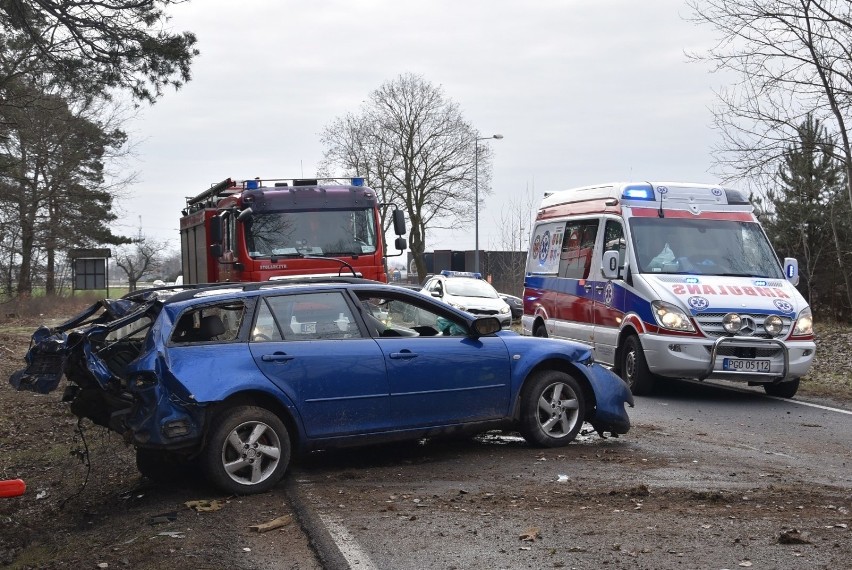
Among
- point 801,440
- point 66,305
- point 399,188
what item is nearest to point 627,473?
point 801,440

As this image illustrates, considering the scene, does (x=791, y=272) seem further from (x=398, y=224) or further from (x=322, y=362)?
(x=322, y=362)

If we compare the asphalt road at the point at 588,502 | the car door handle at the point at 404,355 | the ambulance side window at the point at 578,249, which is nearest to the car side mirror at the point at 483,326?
the car door handle at the point at 404,355

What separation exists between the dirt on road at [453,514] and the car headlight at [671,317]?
3786 mm

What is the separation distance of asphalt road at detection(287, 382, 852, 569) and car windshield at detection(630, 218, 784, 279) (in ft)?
12.2

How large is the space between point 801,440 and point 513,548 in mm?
5059

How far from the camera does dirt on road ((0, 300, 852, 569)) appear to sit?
548 cm

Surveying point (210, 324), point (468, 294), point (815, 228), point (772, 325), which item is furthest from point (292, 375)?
point (815, 228)

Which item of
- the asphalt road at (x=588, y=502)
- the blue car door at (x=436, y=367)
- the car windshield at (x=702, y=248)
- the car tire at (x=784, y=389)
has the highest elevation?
the car windshield at (x=702, y=248)

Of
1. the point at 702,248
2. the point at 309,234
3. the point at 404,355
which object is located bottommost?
the point at 404,355

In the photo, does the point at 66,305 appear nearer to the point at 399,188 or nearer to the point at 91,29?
the point at 399,188

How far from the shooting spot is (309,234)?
53.7 ft

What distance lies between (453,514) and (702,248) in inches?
321

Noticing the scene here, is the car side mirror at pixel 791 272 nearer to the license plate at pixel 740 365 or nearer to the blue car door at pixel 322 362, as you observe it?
the license plate at pixel 740 365

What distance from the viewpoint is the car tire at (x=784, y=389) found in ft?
43.2
